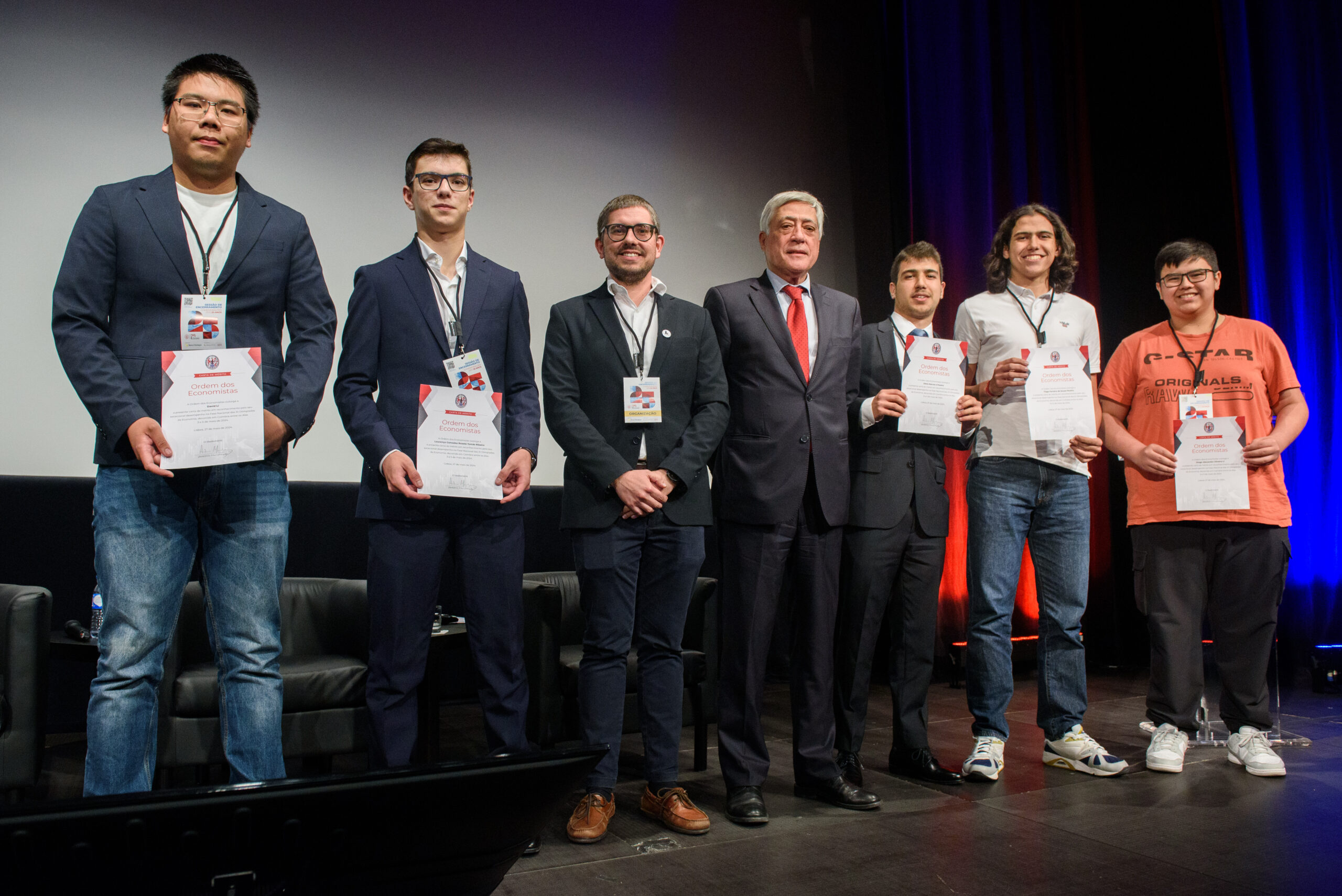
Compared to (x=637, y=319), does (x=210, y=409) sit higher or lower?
lower

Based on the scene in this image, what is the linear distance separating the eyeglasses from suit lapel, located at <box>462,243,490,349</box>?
0.63 metres

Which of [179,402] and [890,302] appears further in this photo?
[890,302]

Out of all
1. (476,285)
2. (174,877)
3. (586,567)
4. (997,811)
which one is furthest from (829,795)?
(174,877)

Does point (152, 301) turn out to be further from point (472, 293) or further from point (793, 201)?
point (793, 201)

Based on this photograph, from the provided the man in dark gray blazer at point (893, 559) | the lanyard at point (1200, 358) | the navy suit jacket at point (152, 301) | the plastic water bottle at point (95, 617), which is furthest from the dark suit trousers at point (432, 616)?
the lanyard at point (1200, 358)

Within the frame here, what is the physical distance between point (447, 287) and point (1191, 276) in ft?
7.90

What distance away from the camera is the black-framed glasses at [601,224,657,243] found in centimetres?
249

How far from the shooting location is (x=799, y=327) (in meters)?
2.68

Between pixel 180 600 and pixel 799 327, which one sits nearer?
pixel 180 600

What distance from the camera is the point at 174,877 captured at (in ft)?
1.64

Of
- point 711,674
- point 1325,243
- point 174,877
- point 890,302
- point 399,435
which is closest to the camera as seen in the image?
point 174,877

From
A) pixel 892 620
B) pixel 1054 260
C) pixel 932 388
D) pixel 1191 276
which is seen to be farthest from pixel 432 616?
pixel 1191 276

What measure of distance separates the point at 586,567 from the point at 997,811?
1298mm

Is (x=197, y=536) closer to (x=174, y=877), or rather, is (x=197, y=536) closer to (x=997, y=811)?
(x=174, y=877)
